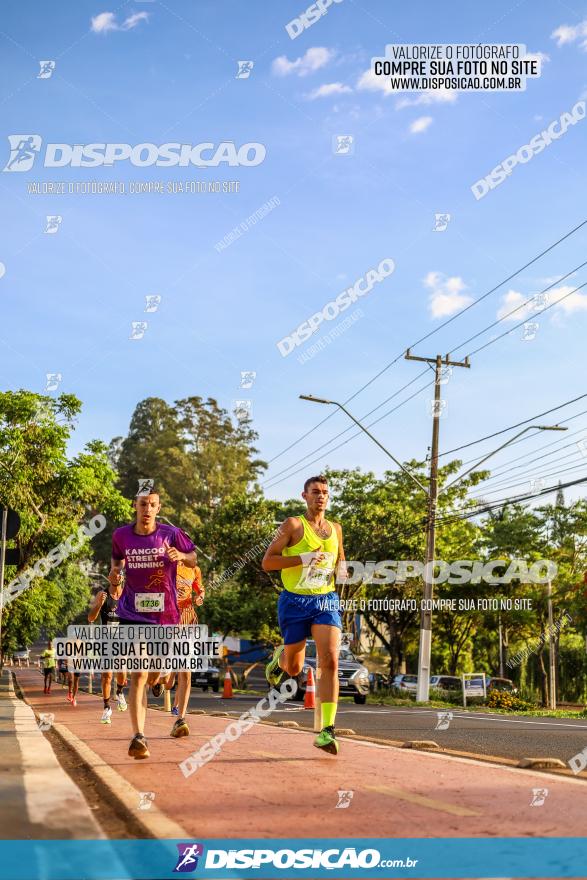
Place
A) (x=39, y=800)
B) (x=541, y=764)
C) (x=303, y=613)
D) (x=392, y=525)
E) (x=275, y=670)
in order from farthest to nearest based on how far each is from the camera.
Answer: (x=392, y=525)
(x=275, y=670)
(x=303, y=613)
(x=541, y=764)
(x=39, y=800)

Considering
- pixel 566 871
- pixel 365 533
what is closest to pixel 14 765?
pixel 566 871

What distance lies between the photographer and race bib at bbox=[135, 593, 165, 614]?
7223 mm

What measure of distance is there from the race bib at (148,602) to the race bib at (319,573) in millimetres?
1067

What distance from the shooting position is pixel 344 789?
555 centimetres

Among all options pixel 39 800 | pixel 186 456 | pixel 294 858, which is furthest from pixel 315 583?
pixel 186 456

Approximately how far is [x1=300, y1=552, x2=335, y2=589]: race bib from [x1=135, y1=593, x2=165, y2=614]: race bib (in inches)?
42.0

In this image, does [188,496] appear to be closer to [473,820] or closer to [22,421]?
[22,421]

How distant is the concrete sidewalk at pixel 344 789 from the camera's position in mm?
4375

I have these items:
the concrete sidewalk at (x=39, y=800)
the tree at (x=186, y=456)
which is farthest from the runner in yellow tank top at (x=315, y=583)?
the tree at (x=186, y=456)

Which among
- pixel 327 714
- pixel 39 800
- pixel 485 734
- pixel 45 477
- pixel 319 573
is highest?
pixel 45 477

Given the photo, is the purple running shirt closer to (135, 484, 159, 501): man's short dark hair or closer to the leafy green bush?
(135, 484, 159, 501): man's short dark hair

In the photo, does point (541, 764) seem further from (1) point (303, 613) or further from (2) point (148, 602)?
(2) point (148, 602)

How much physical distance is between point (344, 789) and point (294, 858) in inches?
67.4

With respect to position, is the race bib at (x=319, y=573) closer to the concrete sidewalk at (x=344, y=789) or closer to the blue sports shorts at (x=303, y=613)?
the blue sports shorts at (x=303, y=613)
